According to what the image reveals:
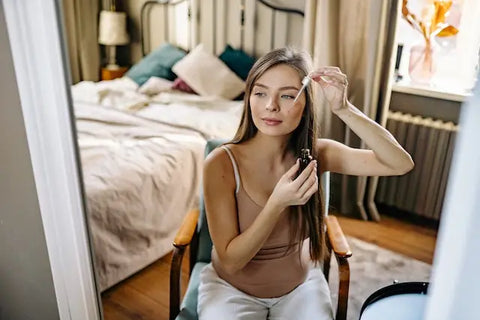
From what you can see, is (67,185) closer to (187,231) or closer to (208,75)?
(187,231)

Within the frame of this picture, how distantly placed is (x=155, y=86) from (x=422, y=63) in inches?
66.1

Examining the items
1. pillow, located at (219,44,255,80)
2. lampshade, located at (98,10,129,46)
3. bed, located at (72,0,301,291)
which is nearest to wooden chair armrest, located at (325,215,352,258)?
bed, located at (72,0,301,291)

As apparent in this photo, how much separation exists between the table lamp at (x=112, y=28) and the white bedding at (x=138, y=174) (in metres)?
1.11

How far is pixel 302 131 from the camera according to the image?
3.51 ft

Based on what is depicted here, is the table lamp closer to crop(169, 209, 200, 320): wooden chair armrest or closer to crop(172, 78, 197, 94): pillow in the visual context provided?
crop(172, 78, 197, 94): pillow

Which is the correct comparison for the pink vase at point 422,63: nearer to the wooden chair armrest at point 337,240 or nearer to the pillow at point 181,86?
the wooden chair armrest at point 337,240

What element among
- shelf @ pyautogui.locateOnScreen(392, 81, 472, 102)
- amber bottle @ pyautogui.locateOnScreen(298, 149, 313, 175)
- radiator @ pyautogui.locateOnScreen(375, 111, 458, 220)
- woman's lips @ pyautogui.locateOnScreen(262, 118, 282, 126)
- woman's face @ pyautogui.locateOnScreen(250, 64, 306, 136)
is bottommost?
radiator @ pyautogui.locateOnScreen(375, 111, 458, 220)

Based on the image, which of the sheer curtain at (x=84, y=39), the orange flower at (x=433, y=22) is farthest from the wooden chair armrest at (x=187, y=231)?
the sheer curtain at (x=84, y=39)

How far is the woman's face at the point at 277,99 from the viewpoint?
989 millimetres

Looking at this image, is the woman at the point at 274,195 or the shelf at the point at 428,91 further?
A: the shelf at the point at 428,91

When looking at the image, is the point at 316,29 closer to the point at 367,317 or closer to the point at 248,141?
the point at 248,141

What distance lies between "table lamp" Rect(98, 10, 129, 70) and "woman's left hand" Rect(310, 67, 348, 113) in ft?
9.42

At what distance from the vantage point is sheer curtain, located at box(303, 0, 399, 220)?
1.90 m

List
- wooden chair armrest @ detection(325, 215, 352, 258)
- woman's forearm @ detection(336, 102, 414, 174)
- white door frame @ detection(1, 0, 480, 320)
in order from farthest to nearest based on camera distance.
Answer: wooden chair armrest @ detection(325, 215, 352, 258)
woman's forearm @ detection(336, 102, 414, 174)
white door frame @ detection(1, 0, 480, 320)
